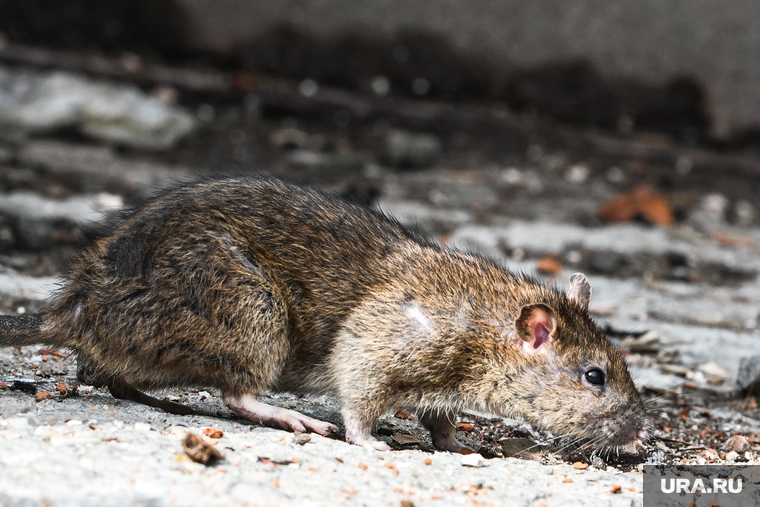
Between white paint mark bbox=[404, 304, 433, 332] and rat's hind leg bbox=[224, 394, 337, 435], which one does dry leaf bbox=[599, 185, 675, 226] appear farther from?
rat's hind leg bbox=[224, 394, 337, 435]

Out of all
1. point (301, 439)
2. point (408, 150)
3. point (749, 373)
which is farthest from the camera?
point (408, 150)

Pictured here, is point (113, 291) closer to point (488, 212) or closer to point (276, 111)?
point (488, 212)

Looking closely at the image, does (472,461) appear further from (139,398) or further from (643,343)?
(643,343)

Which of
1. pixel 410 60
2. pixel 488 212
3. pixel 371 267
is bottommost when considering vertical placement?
pixel 371 267

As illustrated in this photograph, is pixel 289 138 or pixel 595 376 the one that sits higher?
pixel 289 138

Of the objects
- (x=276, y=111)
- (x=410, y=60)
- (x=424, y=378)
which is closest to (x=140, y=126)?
(x=276, y=111)

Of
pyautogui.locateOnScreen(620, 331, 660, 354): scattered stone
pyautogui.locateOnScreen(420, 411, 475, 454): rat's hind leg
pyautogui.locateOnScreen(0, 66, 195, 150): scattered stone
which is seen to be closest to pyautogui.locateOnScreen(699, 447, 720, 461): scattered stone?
pyautogui.locateOnScreen(420, 411, 475, 454): rat's hind leg

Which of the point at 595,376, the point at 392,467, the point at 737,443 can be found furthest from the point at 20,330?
the point at 737,443
